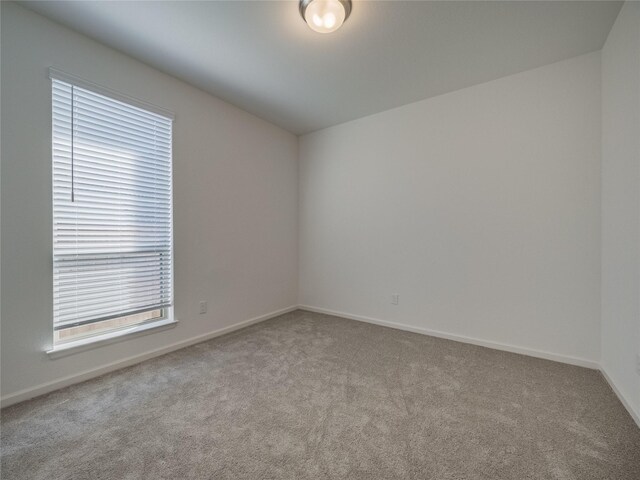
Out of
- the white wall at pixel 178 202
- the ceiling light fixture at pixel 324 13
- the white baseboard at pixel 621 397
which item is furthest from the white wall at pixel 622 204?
the white wall at pixel 178 202

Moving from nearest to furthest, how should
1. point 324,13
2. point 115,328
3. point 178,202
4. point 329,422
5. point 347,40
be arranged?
point 329,422 → point 324,13 → point 347,40 → point 115,328 → point 178,202

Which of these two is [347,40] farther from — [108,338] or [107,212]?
[108,338]

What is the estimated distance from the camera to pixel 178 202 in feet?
8.52

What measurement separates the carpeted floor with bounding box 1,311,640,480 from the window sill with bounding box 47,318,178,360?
26cm

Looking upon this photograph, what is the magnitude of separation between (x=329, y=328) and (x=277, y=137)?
2.60 meters

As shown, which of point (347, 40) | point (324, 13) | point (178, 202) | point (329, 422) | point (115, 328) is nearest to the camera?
point (329, 422)

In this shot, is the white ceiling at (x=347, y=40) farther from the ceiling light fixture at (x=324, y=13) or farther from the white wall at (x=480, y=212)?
the white wall at (x=480, y=212)

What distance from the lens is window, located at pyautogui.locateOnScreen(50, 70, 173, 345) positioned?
1934 mm

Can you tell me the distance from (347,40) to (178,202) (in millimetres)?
2033

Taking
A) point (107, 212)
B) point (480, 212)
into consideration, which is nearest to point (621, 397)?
point (480, 212)

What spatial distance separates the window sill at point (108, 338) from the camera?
75.3 inches

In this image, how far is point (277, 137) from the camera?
12.1 feet

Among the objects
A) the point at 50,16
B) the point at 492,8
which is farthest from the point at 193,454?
the point at 492,8

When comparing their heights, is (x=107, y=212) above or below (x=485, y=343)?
above
